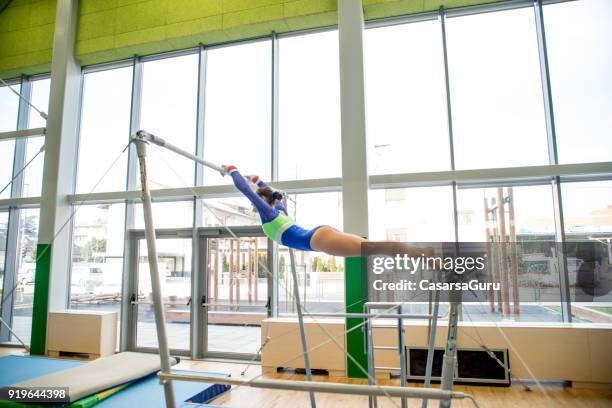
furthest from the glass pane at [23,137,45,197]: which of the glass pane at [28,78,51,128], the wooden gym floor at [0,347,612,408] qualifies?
the wooden gym floor at [0,347,612,408]

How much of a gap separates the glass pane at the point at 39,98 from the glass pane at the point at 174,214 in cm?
280

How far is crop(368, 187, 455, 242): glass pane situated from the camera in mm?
4621

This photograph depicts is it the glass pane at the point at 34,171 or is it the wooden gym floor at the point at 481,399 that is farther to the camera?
the glass pane at the point at 34,171

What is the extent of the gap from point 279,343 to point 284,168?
2263 millimetres

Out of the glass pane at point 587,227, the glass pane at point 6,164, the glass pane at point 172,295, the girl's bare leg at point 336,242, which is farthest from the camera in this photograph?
the glass pane at point 6,164

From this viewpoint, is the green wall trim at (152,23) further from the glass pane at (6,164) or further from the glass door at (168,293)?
the glass door at (168,293)

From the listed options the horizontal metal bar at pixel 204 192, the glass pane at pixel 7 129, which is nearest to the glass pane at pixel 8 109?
the glass pane at pixel 7 129

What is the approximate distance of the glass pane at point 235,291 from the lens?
205 inches

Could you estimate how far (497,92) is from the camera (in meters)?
4.61

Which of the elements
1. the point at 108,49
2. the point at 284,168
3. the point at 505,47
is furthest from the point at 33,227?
the point at 505,47

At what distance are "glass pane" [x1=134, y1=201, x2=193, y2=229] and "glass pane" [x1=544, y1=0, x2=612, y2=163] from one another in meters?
4.87

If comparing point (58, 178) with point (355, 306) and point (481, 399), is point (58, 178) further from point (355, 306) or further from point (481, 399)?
point (481, 399)

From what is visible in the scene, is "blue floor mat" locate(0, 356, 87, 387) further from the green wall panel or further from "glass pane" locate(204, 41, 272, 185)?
the green wall panel

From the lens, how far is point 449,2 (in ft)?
15.7
